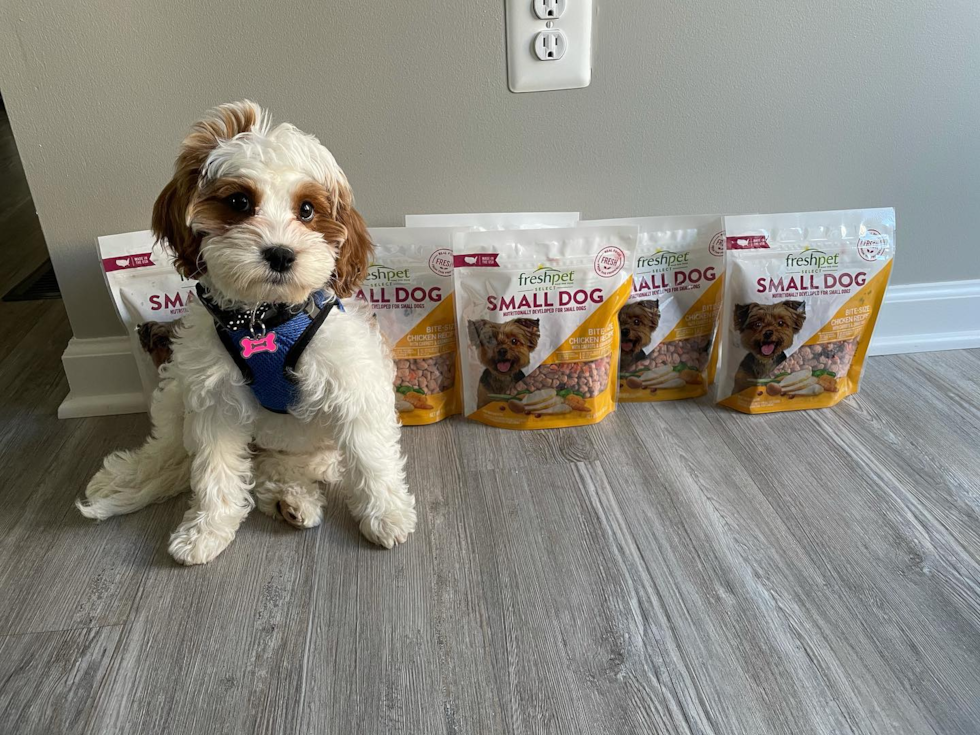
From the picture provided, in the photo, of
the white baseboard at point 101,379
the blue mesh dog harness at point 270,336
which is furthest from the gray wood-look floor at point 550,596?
the blue mesh dog harness at point 270,336

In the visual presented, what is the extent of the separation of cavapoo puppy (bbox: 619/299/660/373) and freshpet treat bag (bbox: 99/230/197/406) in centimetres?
103

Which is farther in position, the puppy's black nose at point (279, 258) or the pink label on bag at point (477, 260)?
the pink label on bag at point (477, 260)

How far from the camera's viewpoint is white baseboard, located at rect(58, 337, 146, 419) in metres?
1.82

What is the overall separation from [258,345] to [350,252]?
0.23 m

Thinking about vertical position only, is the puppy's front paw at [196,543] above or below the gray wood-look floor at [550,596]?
above

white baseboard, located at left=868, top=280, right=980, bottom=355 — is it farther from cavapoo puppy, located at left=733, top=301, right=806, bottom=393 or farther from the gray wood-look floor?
cavapoo puppy, located at left=733, top=301, right=806, bottom=393

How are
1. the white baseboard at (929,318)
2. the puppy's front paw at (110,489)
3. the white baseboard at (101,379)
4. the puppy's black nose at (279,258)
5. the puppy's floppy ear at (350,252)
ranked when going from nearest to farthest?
the puppy's black nose at (279,258)
the puppy's floppy ear at (350,252)
the puppy's front paw at (110,489)
the white baseboard at (101,379)
the white baseboard at (929,318)

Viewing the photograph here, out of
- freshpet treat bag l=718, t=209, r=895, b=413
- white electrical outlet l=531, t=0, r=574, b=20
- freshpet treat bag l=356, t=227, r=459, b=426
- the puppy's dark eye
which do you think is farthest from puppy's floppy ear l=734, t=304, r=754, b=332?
the puppy's dark eye

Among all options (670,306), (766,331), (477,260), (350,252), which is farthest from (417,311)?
(766,331)

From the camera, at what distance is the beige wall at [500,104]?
5.01 feet

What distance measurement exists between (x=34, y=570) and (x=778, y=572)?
1420 mm

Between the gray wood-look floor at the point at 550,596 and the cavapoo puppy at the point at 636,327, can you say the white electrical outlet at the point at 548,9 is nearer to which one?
the cavapoo puppy at the point at 636,327

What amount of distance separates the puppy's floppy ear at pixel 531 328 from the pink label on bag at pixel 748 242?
1.64 ft

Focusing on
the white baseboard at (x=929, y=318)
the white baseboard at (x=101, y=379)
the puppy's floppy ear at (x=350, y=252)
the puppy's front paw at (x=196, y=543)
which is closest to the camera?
the puppy's floppy ear at (x=350, y=252)
